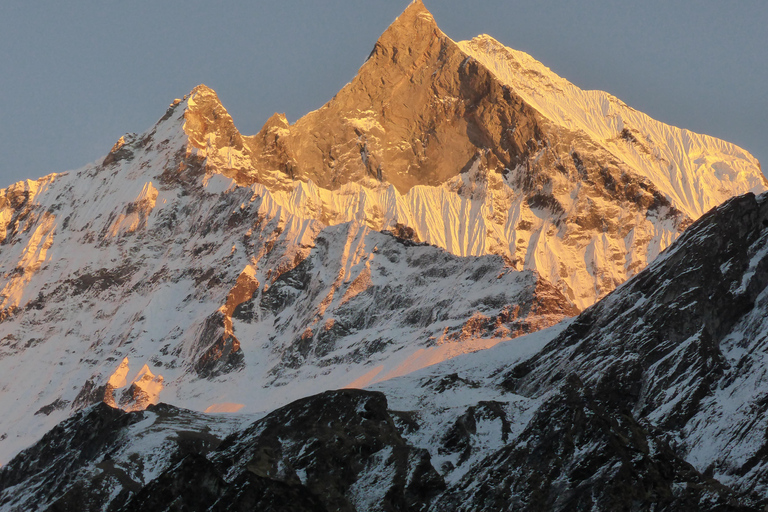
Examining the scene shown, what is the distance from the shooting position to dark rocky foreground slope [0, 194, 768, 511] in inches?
4510

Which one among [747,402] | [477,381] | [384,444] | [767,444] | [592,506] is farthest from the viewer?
[477,381]

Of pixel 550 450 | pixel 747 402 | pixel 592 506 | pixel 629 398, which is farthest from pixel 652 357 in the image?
pixel 592 506

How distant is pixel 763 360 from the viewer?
132 m

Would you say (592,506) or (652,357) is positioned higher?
(652,357)

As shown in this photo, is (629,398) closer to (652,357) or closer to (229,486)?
(652,357)

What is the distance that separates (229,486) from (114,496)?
81.1 feet

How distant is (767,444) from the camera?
385 ft

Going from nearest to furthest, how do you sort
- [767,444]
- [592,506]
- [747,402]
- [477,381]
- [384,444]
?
[592,506] → [767,444] → [747,402] → [384,444] → [477,381]

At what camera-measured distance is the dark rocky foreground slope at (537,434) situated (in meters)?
115

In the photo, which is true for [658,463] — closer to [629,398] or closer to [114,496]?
[629,398]

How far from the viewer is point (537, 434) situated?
123312mm

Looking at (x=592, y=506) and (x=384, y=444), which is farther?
(x=384, y=444)

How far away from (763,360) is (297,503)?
43.9 m

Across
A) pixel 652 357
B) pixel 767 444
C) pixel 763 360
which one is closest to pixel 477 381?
pixel 652 357
